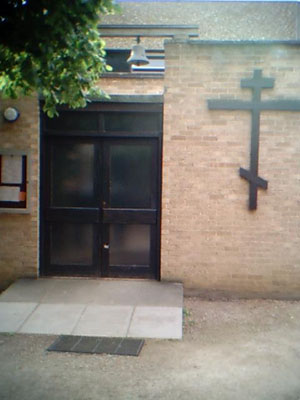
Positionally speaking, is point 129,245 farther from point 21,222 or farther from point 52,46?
point 52,46

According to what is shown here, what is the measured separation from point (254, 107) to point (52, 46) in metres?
3.70

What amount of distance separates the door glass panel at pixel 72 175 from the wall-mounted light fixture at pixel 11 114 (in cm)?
75

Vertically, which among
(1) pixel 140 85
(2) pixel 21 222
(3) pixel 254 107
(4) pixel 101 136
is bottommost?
(2) pixel 21 222

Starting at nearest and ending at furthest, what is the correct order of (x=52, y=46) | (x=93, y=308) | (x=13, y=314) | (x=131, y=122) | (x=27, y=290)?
(x=52, y=46) < (x=13, y=314) < (x=93, y=308) < (x=27, y=290) < (x=131, y=122)

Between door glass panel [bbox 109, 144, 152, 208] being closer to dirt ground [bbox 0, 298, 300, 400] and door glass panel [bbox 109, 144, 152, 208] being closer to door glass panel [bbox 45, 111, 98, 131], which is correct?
door glass panel [bbox 45, 111, 98, 131]

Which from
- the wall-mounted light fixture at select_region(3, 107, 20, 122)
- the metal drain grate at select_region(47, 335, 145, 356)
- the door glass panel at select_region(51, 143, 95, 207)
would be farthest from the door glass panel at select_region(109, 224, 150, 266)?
the wall-mounted light fixture at select_region(3, 107, 20, 122)

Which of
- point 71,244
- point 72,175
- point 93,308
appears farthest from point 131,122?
point 93,308

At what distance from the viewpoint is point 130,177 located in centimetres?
776

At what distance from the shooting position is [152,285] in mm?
7410

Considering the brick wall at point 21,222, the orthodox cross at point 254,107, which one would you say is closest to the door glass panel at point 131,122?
the orthodox cross at point 254,107

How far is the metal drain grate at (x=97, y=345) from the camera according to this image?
539 centimetres

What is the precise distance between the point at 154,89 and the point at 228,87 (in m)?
5.41

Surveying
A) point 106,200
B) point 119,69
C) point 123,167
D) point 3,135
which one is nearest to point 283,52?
point 123,167

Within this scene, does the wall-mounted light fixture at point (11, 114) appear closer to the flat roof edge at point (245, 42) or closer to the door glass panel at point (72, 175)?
the door glass panel at point (72, 175)
